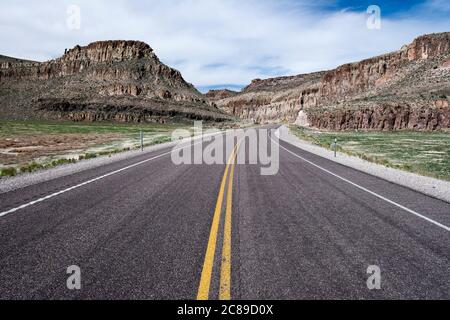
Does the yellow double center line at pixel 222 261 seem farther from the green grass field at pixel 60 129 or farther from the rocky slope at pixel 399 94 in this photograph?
the rocky slope at pixel 399 94

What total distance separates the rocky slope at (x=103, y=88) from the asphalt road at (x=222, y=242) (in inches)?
4093

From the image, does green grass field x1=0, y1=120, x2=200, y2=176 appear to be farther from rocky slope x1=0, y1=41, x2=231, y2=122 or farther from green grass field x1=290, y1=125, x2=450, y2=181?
rocky slope x1=0, y1=41, x2=231, y2=122

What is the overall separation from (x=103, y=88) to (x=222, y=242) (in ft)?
405

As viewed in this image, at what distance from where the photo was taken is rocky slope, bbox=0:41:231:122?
10850cm

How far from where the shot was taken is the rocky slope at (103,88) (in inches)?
4272

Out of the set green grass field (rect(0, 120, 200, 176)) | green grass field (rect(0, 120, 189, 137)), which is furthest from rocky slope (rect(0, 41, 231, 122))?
green grass field (rect(0, 120, 200, 176))

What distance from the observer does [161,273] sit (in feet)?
13.2

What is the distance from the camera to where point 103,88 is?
117 meters

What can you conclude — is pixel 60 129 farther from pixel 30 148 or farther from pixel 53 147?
pixel 30 148

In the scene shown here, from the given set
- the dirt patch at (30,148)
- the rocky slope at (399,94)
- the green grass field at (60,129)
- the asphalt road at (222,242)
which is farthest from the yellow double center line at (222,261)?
the rocky slope at (399,94)

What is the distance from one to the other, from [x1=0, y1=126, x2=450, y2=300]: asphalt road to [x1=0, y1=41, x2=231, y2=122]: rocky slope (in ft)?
341
